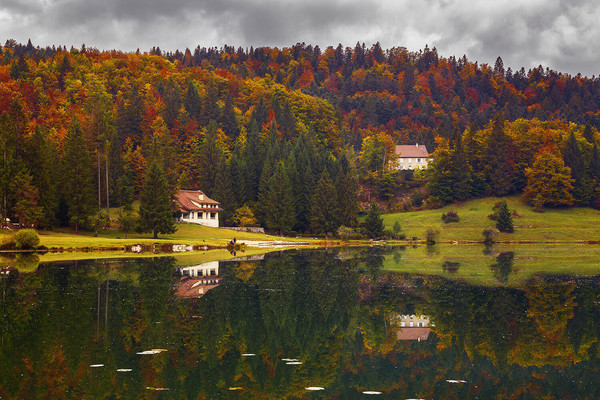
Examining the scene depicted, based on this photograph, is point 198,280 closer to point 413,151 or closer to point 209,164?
point 209,164

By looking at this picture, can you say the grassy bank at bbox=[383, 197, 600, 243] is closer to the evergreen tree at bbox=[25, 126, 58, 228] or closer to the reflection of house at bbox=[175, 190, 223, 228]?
the reflection of house at bbox=[175, 190, 223, 228]

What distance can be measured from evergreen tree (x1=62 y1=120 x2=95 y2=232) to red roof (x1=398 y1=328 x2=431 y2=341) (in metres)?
72.0

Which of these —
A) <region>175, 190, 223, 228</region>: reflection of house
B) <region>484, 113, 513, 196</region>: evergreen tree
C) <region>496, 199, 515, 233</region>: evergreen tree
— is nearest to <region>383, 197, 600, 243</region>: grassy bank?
<region>496, 199, 515, 233</region>: evergreen tree

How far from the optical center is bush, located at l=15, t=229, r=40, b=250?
219ft

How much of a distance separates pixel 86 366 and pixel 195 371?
123 inches

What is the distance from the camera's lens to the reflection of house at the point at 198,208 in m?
116

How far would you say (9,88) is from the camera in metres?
155

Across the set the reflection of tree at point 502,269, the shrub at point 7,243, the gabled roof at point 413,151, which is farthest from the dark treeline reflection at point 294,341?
the gabled roof at point 413,151

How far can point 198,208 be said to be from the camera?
116250 millimetres

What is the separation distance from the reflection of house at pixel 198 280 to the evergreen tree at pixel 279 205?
197 feet

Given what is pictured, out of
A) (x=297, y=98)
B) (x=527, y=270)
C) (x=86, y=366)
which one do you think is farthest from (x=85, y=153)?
(x=297, y=98)

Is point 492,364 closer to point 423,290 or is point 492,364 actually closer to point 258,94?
point 423,290

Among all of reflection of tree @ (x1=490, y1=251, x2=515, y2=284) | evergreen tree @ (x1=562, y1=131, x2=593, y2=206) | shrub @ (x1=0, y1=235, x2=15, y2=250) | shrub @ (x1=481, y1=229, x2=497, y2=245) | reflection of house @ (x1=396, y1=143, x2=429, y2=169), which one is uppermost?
reflection of house @ (x1=396, y1=143, x2=429, y2=169)

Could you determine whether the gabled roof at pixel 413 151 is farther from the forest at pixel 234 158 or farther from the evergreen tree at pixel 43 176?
the evergreen tree at pixel 43 176
